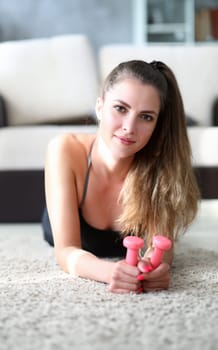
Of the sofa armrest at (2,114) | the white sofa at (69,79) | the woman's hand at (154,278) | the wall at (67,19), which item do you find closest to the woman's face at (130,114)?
the woman's hand at (154,278)

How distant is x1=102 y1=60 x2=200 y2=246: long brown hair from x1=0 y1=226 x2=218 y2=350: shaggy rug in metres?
0.14

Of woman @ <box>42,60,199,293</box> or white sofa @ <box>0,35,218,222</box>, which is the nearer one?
woman @ <box>42,60,199,293</box>

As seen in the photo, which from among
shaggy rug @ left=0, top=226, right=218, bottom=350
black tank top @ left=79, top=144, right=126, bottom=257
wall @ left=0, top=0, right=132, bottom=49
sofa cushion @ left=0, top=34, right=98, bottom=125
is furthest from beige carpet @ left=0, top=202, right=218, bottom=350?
wall @ left=0, top=0, right=132, bottom=49

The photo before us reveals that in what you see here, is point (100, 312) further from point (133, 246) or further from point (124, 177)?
point (124, 177)

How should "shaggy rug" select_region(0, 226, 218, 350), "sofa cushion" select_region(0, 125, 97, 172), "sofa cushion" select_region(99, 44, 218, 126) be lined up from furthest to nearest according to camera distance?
"sofa cushion" select_region(99, 44, 218, 126) → "sofa cushion" select_region(0, 125, 97, 172) → "shaggy rug" select_region(0, 226, 218, 350)

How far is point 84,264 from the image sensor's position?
1279 millimetres

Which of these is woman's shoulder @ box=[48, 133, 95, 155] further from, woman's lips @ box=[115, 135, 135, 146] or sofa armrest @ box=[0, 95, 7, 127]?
sofa armrest @ box=[0, 95, 7, 127]

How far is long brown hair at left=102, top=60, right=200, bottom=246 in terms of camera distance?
141 cm

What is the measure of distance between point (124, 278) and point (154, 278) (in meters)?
0.07

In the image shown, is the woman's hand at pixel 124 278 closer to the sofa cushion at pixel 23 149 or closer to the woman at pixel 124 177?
the woman at pixel 124 177

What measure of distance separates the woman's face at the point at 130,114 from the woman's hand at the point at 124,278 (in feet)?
0.93

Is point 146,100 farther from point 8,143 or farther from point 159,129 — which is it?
point 8,143

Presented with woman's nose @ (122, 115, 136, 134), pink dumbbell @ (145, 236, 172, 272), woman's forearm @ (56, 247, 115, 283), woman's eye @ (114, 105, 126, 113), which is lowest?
woman's forearm @ (56, 247, 115, 283)

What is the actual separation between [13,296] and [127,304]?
23cm
